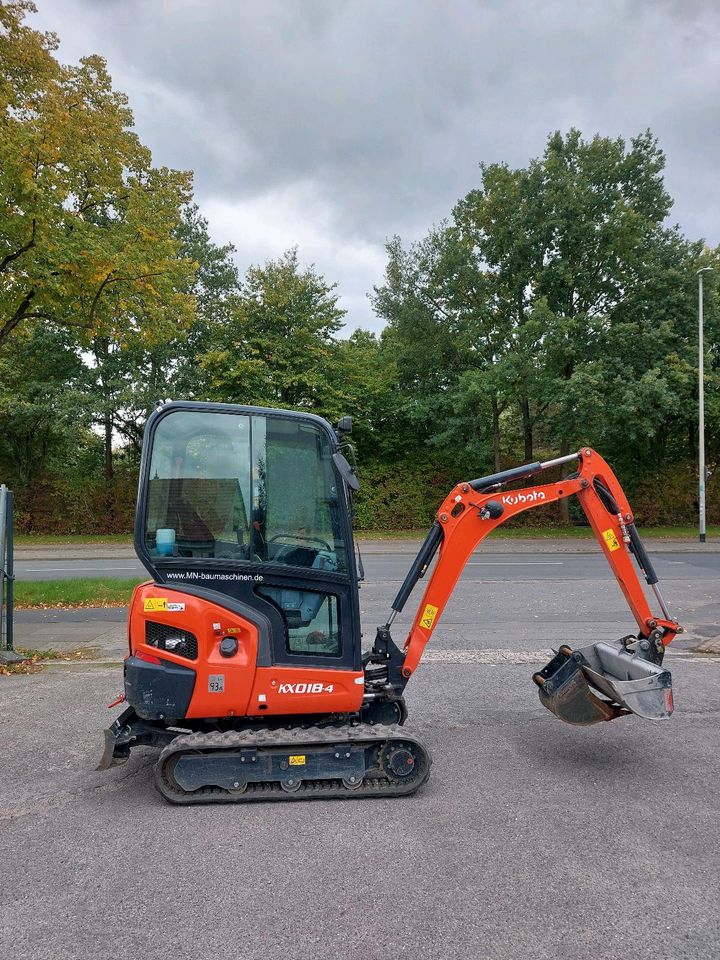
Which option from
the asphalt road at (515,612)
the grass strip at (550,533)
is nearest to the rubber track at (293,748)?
the asphalt road at (515,612)

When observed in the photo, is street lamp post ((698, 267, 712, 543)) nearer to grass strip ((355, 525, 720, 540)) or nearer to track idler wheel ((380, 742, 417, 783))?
grass strip ((355, 525, 720, 540))

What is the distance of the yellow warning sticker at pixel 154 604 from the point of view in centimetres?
388

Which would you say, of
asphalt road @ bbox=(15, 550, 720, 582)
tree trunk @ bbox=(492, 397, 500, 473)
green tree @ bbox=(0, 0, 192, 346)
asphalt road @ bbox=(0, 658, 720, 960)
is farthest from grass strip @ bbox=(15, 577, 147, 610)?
tree trunk @ bbox=(492, 397, 500, 473)

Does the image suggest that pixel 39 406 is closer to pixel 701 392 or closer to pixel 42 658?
pixel 42 658

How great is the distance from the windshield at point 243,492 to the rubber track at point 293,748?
3.23 feet

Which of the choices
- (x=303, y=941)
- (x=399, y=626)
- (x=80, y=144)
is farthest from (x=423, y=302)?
(x=303, y=941)

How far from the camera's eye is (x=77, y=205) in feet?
36.9

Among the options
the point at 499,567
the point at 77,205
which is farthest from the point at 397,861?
the point at 499,567

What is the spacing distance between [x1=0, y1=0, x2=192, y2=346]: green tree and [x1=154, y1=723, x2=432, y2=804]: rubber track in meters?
8.66

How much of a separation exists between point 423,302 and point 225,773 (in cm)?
2171

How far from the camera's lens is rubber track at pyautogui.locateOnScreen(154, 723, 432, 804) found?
12.4ft

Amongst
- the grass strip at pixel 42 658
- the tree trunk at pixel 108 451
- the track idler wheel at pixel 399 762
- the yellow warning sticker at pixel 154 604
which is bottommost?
the grass strip at pixel 42 658

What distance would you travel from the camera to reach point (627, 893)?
9.73 feet

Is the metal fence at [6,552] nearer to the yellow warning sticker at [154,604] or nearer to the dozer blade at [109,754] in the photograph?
the dozer blade at [109,754]
